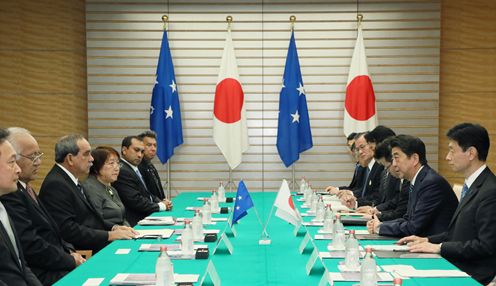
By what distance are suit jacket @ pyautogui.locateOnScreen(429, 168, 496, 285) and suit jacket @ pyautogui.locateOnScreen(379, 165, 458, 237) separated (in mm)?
411

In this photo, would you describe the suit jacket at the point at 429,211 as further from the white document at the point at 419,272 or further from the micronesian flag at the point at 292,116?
the micronesian flag at the point at 292,116

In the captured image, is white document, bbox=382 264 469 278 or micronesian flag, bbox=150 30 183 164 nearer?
white document, bbox=382 264 469 278

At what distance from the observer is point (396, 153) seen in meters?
4.42

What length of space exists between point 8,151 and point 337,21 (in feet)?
22.8

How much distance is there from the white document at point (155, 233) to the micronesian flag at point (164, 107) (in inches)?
181

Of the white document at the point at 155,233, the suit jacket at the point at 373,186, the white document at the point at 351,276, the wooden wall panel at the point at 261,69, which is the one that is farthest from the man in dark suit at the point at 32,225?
the wooden wall panel at the point at 261,69

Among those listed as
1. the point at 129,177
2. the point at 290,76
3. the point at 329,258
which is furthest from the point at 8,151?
the point at 290,76

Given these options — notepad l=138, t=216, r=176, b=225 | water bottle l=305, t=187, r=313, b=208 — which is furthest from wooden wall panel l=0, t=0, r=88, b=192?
notepad l=138, t=216, r=176, b=225

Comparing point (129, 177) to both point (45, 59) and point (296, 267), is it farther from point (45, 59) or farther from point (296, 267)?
point (45, 59)

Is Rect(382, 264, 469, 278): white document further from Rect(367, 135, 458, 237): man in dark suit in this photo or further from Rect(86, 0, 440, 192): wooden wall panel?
Rect(86, 0, 440, 192): wooden wall panel

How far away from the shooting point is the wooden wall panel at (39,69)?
9.13 metres

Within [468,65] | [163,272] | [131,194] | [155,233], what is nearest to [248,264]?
[163,272]

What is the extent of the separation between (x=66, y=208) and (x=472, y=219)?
2881 mm

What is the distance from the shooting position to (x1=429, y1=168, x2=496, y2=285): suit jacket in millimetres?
3441
